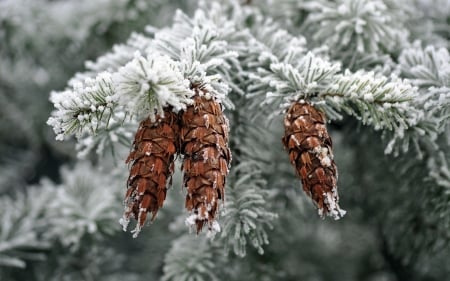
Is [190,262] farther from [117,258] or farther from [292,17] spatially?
[292,17]

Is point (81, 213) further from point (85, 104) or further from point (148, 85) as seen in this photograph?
point (148, 85)

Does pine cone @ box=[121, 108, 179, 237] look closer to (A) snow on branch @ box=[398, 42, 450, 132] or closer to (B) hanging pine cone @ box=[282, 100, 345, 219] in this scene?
(B) hanging pine cone @ box=[282, 100, 345, 219]

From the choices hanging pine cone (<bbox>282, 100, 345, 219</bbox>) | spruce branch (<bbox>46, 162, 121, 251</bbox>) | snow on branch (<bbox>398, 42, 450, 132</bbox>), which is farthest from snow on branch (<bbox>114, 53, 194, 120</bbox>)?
spruce branch (<bbox>46, 162, 121, 251</bbox>)

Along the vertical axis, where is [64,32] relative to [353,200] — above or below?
above

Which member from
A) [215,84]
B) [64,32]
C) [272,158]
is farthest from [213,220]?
[64,32]

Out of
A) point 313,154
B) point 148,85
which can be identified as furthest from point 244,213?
point 148,85

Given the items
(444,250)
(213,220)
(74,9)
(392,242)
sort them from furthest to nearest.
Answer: (74,9), (392,242), (444,250), (213,220)
